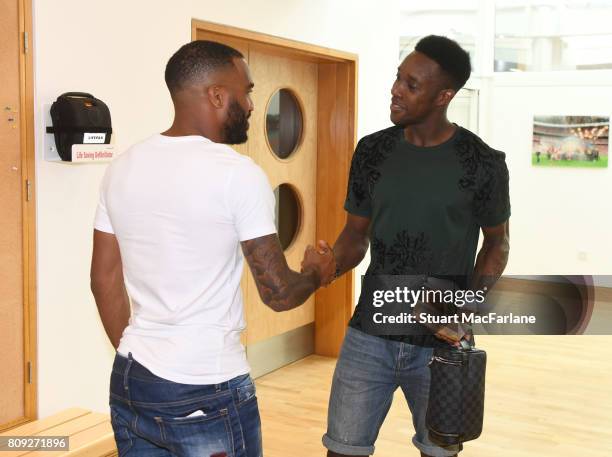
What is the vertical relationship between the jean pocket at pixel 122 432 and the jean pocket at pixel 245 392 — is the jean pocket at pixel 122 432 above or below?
below

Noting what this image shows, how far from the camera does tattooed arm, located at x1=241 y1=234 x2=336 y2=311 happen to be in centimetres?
166

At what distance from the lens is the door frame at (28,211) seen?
3.06 metres

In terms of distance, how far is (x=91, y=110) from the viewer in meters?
3.19

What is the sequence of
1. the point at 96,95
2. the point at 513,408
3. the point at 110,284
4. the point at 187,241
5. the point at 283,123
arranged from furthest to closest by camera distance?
the point at 283,123
the point at 513,408
the point at 96,95
the point at 110,284
the point at 187,241

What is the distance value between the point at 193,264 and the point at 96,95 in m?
1.99

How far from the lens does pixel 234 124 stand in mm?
1756

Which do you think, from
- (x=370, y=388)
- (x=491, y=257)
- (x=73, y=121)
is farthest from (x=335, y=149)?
(x=370, y=388)

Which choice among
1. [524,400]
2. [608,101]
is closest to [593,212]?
[608,101]

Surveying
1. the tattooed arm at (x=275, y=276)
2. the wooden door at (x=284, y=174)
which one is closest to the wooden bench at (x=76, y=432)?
Answer: the tattooed arm at (x=275, y=276)

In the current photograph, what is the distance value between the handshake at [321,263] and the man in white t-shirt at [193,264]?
211mm

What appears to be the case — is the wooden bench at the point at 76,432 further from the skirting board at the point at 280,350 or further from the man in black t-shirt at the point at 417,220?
the skirting board at the point at 280,350

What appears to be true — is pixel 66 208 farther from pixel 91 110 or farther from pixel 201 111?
pixel 201 111

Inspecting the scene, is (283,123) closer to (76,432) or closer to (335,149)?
(335,149)

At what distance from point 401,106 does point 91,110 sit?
4.61ft
